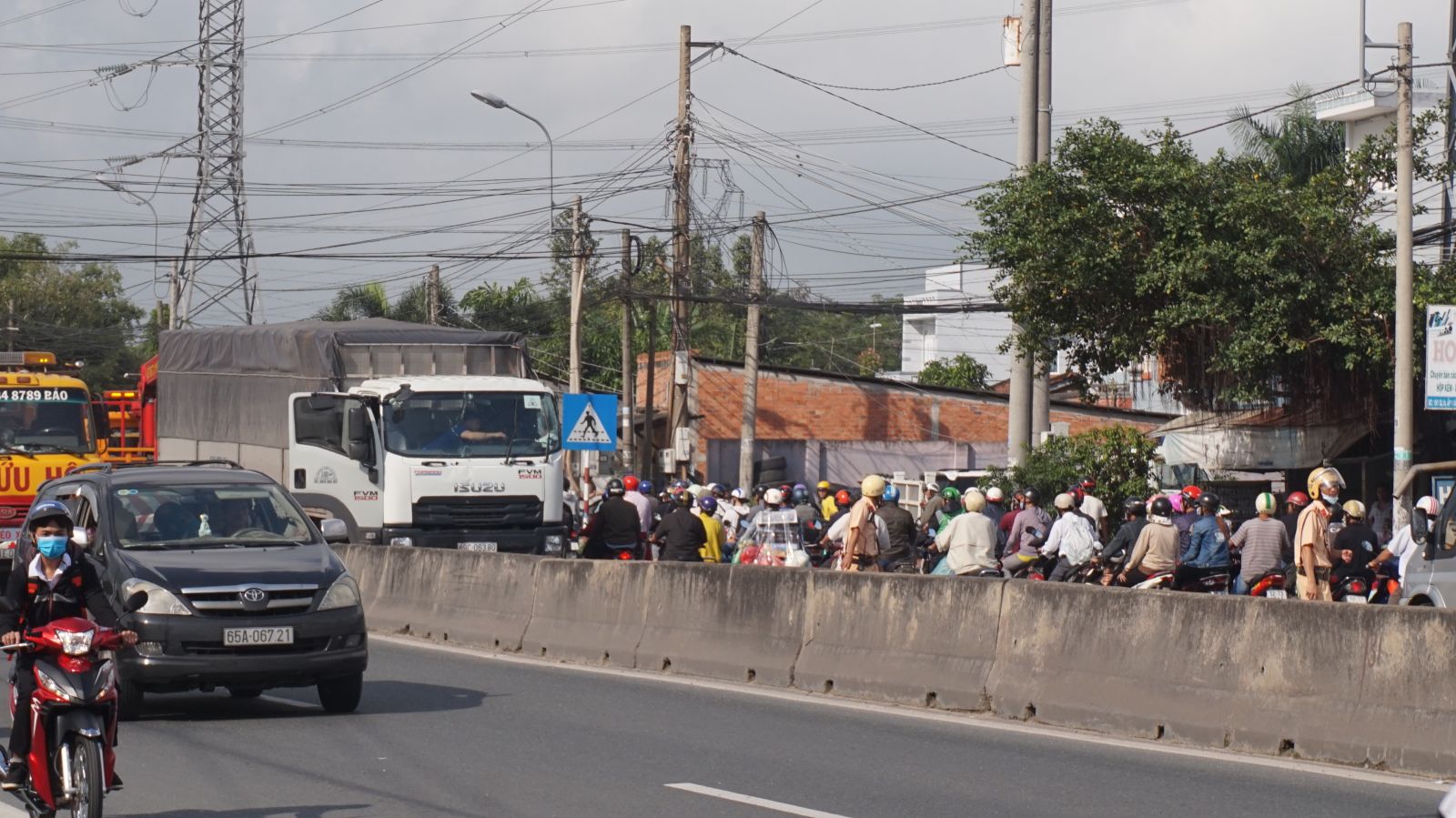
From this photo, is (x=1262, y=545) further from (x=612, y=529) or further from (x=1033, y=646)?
(x=612, y=529)

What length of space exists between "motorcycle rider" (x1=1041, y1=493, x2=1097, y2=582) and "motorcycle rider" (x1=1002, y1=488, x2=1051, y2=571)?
0.71 m

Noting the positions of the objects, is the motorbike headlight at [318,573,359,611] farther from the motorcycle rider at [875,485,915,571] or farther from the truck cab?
the truck cab

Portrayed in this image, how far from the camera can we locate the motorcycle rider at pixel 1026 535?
19.3m

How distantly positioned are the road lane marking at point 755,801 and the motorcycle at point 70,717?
286cm

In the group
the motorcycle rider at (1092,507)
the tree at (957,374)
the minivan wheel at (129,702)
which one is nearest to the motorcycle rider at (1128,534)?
the motorcycle rider at (1092,507)

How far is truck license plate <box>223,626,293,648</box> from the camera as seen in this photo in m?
11.1

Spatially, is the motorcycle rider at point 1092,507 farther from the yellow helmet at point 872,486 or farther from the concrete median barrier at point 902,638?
the concrete median barrier at point 902,638

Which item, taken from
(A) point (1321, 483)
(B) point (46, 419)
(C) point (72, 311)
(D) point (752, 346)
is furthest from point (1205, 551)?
(C) point (72, 311)

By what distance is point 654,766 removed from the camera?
966 cm

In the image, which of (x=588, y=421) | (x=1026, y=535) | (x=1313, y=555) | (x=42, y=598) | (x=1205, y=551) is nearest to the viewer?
(x=42, y=598)

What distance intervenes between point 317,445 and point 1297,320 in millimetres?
12709

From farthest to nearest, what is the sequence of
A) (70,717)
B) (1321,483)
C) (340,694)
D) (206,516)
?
(1321,483) < (206,516) < (340,694) < (70,717)

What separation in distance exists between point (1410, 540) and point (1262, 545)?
1533mm

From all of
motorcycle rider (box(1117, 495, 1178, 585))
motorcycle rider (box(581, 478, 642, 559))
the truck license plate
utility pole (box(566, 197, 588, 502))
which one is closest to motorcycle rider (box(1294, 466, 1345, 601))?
motorcycle rider (box(1117, 495, 1178, 585))
